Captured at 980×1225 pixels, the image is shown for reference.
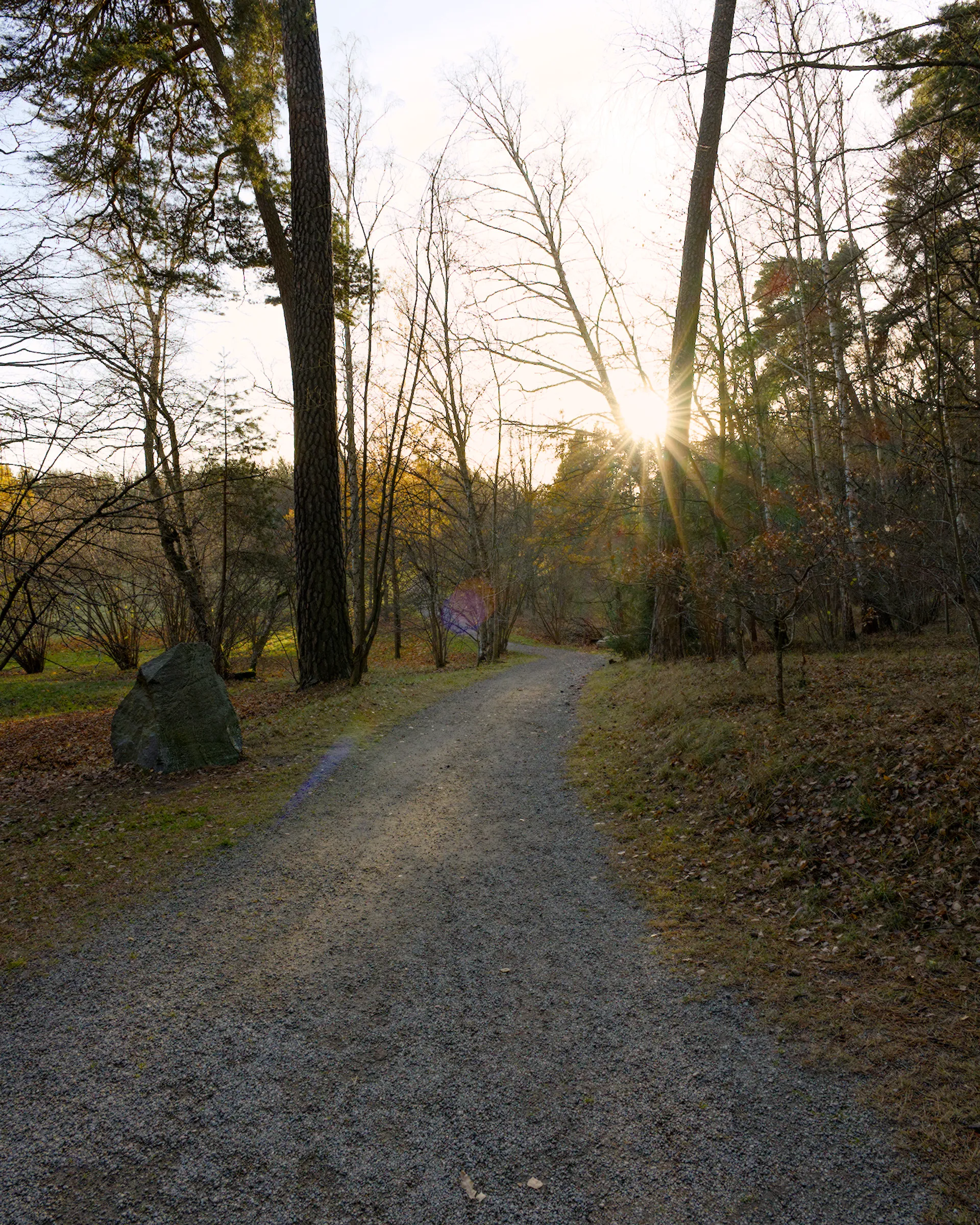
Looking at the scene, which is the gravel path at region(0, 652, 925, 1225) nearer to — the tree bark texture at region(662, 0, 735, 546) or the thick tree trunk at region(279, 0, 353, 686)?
the thick tree trunk at region(279, 0, 353, 686)

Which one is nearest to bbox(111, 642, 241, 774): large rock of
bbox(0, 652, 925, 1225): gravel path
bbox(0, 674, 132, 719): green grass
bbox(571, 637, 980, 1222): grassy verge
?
bbox(0, 652, 925, 1225): gravel path

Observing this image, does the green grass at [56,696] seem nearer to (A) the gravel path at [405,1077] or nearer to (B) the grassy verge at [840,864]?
(B) the grassy verge at [840,864]

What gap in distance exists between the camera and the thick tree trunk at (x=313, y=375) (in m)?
11.3

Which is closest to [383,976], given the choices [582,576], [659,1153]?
[659,1153]

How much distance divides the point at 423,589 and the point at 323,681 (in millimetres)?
14764

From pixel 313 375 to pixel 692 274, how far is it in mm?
6091

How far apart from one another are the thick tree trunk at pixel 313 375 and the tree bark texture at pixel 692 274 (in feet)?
18.1

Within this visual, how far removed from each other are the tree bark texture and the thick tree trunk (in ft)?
18.1

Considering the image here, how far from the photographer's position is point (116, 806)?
668cm

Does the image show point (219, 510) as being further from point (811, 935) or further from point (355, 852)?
point (811, 935)

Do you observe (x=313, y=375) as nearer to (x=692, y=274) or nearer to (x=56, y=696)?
(x=692, y=274)

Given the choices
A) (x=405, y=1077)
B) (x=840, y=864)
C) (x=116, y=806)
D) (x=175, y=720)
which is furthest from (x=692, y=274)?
(x=405, y=1077)

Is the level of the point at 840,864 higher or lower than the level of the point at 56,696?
lower

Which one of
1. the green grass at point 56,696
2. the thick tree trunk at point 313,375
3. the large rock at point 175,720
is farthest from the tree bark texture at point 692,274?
the green grass at point 56,696
